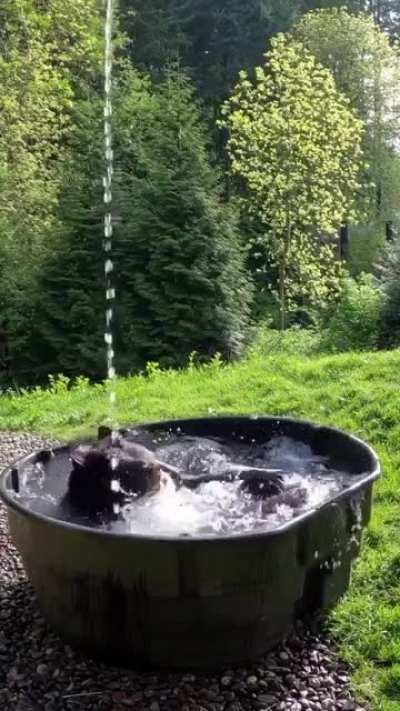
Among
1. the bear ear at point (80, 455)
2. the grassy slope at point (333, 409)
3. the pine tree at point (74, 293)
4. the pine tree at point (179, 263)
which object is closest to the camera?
the grassy slope at point (333, 409)

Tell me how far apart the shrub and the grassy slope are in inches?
124

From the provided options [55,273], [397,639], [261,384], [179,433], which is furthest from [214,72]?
[397,639]

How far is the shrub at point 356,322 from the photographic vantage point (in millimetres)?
10570

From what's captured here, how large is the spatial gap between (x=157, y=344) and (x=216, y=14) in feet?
44.9

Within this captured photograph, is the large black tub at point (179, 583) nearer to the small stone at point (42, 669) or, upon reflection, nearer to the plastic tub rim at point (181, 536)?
the plastic tub rim at point (181, 536)

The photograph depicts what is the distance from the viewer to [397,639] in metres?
2.82

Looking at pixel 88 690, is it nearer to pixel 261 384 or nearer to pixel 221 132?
pixel 261 384

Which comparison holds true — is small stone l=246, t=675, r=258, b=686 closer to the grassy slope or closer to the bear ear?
the grassy slope

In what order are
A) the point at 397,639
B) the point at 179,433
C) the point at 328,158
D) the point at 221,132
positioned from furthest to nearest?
the point at 221,132 < the point at 328,158 < the point at 179,433 < the point at 397,639

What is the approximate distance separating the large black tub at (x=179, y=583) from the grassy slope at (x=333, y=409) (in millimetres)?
276

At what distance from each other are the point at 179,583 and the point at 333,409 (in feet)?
11.2

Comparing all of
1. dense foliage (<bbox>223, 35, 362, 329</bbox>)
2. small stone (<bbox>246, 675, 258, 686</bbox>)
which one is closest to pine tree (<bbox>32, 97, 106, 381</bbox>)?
dense foliage (<bbox>223, 35, 362, 329</bbox>)

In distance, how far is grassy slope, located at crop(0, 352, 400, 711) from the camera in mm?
2900

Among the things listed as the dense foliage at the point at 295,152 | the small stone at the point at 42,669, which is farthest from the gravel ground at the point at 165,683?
the dense foliage at the point at 295,152
